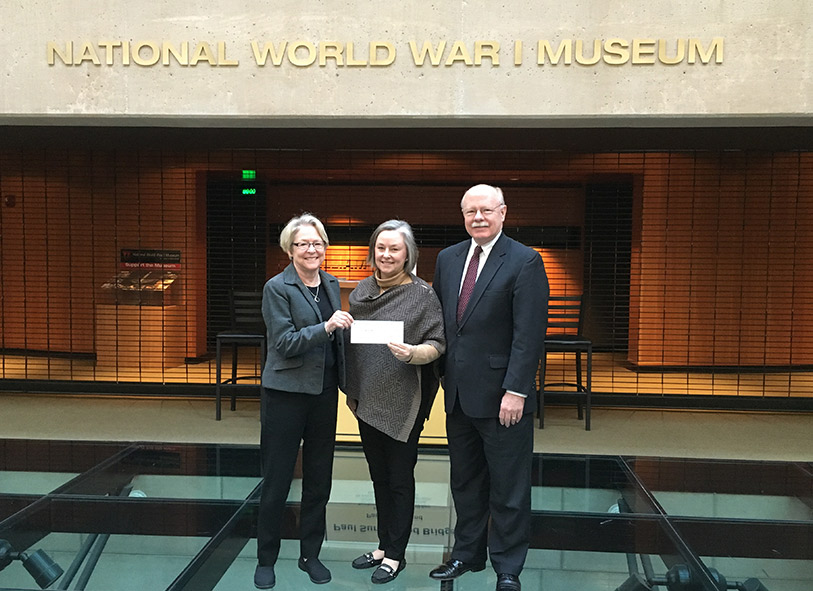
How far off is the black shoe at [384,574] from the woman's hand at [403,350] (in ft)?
3.17

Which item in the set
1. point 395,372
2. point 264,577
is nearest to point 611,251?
point 395,372

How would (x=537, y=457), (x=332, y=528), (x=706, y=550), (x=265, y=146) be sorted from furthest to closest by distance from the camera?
(x=265, y=146) → (x=537, y=457) → (x=332, y=528) → (x=706, y=550)

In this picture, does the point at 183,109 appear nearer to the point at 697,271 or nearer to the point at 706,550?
the point at 706,550

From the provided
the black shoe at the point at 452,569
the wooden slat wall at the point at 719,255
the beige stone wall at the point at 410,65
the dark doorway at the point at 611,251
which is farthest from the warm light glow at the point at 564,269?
the black shoe at the point at 452,569

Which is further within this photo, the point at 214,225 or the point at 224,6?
the point at 214,225

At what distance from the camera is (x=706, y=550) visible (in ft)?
11.1

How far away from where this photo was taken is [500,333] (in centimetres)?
285

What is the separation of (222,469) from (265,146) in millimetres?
3332

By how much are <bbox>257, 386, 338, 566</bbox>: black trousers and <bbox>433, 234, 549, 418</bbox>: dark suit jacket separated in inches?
23.8

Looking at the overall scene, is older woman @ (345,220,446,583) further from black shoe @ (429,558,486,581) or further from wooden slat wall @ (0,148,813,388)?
wooden slat wall @ (0,148,813,388)

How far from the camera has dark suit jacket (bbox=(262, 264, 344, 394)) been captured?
2.80 meters

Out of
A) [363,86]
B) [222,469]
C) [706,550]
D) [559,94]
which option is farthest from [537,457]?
[363,86]

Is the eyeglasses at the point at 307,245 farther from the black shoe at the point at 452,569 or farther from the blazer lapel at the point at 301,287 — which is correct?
the black shoe at the point at 452,569

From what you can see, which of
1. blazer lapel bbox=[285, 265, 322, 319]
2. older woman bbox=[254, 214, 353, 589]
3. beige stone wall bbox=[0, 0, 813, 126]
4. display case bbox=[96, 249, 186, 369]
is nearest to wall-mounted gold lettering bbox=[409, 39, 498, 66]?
beige stone wall bbox=[0, 0, 813, 126]
